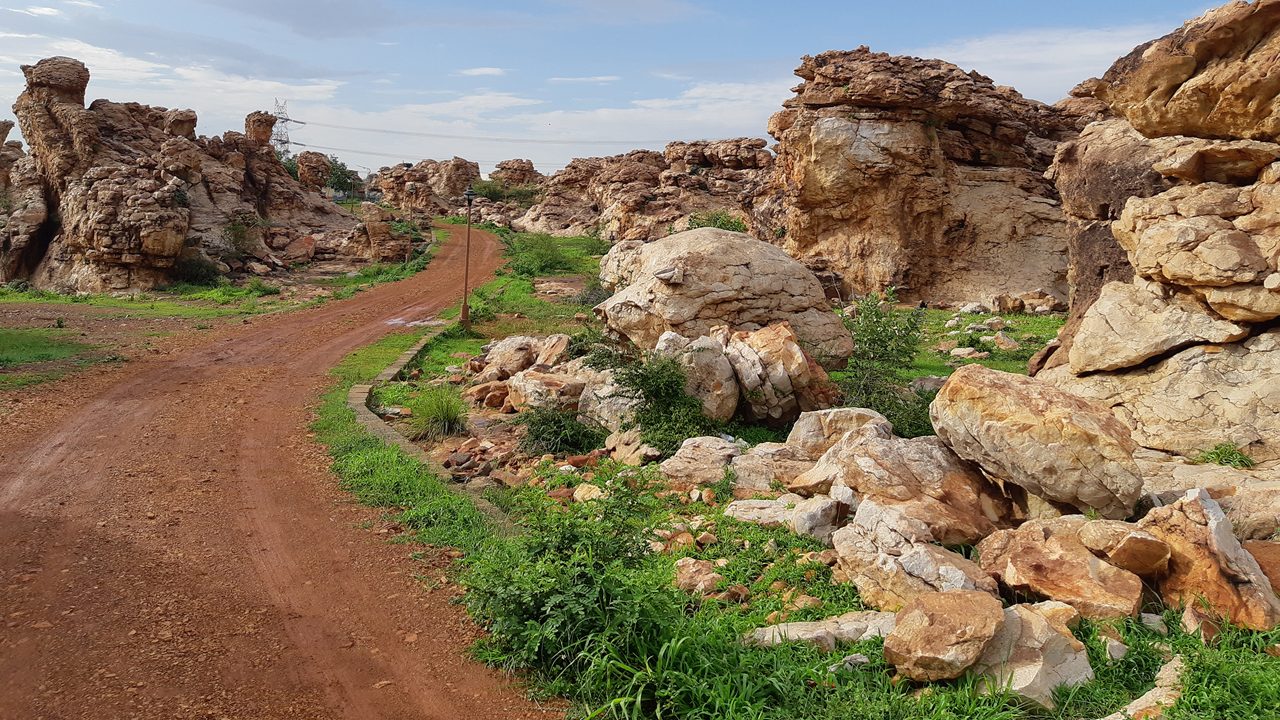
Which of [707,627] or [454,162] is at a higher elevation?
[454,162]

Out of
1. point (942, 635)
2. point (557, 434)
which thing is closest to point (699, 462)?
point (557, 434)

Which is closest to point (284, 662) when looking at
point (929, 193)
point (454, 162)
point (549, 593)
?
point (549, 593)

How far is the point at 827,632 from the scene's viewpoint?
15.1 ft

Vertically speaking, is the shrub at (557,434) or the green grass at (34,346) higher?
the shrub at (557,434)

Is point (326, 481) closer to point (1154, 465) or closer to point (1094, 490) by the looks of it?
point (1094, 490)

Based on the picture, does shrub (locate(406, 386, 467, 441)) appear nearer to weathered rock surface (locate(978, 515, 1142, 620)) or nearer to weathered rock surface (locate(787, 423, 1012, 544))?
weathered rock surface (locate(787, 423, 1012, 544))

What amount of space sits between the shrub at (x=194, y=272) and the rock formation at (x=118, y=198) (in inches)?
9.6

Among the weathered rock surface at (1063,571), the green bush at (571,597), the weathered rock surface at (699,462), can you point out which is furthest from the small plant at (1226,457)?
the green bush at (571,597)

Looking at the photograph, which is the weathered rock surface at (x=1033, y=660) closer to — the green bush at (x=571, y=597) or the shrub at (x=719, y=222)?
the green bush at (x=571, y=597)

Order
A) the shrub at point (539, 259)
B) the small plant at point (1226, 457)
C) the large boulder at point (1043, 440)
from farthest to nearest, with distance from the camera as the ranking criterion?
1. the shrub at point (539, 259)
2. the small plant at point (1226, 457)
3. the large boulder at point (1043, 440)

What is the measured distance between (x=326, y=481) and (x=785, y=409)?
5179 mm

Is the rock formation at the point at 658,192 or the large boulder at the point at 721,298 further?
the rock formation at the point at 658,192

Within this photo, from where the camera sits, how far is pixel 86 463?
8148mm

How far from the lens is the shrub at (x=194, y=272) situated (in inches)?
993
